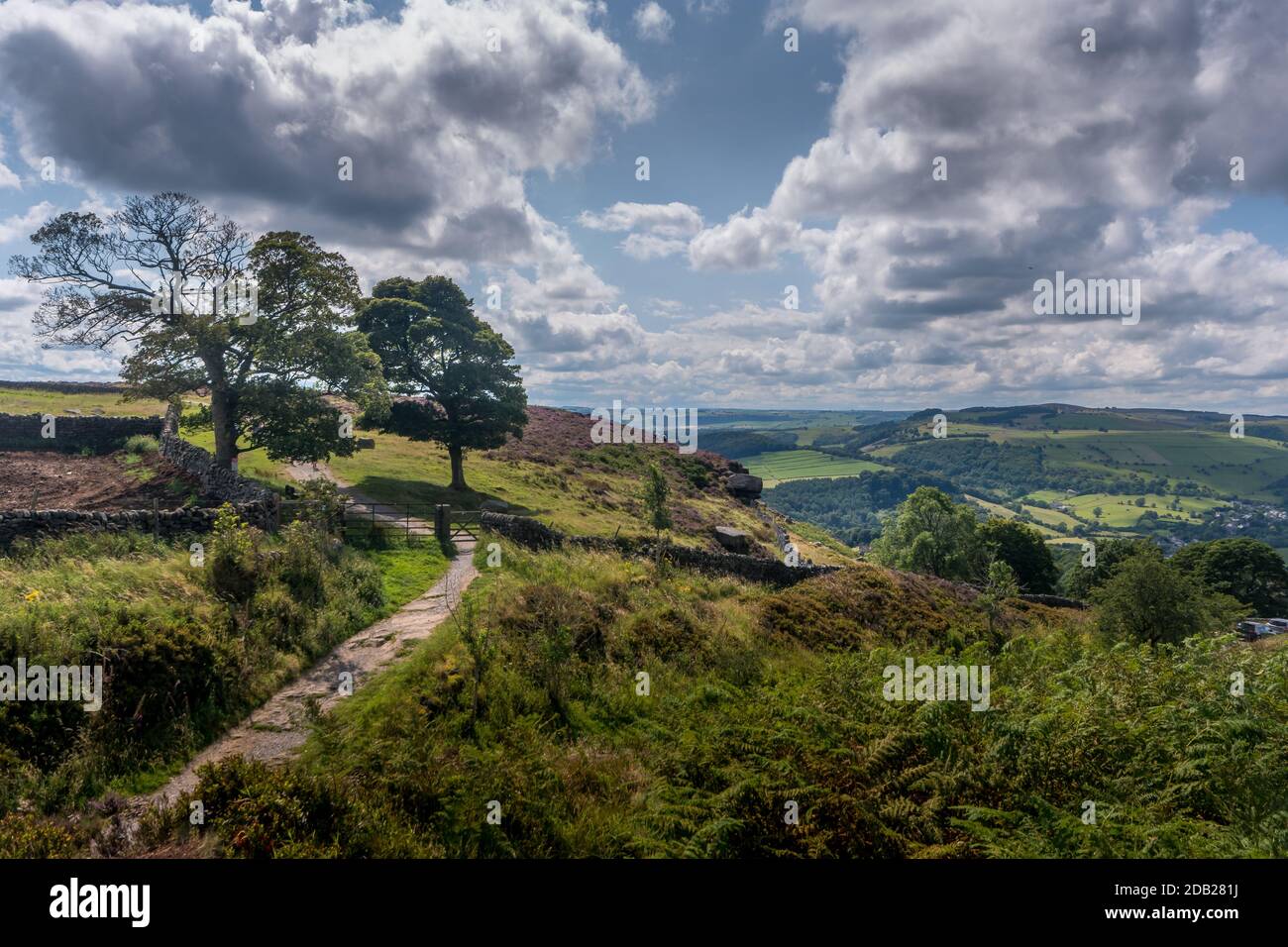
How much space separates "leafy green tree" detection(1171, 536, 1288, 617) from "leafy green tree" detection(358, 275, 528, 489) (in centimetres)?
6217

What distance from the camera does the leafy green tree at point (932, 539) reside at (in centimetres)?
4641

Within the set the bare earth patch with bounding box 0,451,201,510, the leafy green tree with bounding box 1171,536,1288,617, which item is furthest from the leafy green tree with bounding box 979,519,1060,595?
the bare earth patch with bounding box 0,451,201,510

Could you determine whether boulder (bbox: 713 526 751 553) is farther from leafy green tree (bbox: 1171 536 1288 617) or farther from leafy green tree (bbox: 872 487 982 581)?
leafy green tree (bbox: 1171 536 1288 617)

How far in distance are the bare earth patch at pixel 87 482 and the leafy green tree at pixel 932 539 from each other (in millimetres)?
44290

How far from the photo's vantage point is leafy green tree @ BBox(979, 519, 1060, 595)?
54.3 meters

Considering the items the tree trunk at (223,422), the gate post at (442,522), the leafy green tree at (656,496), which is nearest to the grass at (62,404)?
the tree trunk at (223,422)

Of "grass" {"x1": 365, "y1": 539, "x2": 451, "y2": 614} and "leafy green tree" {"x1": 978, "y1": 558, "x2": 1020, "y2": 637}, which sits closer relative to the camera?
"grass" {"x1": 365, "y1": 539, "x2": 451, "y2": 614}

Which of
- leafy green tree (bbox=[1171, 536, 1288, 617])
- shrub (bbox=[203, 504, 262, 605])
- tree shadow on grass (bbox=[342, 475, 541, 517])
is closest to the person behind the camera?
shrub (bbox=[203, 504, 262, 605])

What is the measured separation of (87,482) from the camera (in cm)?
2336

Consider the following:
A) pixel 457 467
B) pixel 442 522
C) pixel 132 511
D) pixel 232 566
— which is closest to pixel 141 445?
pixel 457 467

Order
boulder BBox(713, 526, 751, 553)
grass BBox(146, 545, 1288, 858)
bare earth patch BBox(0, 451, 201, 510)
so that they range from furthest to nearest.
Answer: boulder BBox(713, 526, 751, 553), bare earth patch BBox(0, 451, 201, 510), grass BBox(146, 545, 1288, 858)
